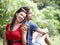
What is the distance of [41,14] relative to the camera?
1002 centimetres

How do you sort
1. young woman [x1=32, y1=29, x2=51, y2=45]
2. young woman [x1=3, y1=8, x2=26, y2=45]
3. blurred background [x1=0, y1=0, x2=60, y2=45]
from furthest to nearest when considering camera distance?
1. blurred background [x1=0, y1=0, x2=60, y2=45]
2. young woman [x1=32, y1=29, x2=51, y2=45]
3. young woman [x1=3, y1=8, x2=26, y2=45]

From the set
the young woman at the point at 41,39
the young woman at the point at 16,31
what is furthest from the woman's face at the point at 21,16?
the young woman at the point at 41,39

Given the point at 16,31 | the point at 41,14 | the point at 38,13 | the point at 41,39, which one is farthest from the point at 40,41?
the point at 41,14

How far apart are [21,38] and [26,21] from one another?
25 cm

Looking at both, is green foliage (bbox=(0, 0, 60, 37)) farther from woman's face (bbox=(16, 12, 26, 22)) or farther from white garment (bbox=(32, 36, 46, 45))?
woman's face (bbox=(16, 12, 26, 22))

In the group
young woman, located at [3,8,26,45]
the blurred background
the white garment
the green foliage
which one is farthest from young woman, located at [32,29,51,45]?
the green foliage

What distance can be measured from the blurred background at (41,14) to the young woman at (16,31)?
190 inches

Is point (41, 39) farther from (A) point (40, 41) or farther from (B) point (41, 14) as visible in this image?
(B) point (41, 14)

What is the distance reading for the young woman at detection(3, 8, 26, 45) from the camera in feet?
10.5

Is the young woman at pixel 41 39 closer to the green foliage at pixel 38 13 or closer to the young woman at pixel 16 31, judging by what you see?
the young woman at pixel 16 31

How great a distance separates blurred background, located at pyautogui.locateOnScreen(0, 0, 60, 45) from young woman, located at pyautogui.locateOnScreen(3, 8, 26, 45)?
15.9ft

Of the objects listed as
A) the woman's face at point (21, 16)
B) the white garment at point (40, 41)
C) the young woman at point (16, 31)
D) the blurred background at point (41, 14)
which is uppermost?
the woman's face at point (21, 16)

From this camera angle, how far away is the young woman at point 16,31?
320cm

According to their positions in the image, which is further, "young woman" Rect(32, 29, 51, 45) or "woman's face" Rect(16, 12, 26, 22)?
"young woman" Rect(32, 29, 51, 45)
